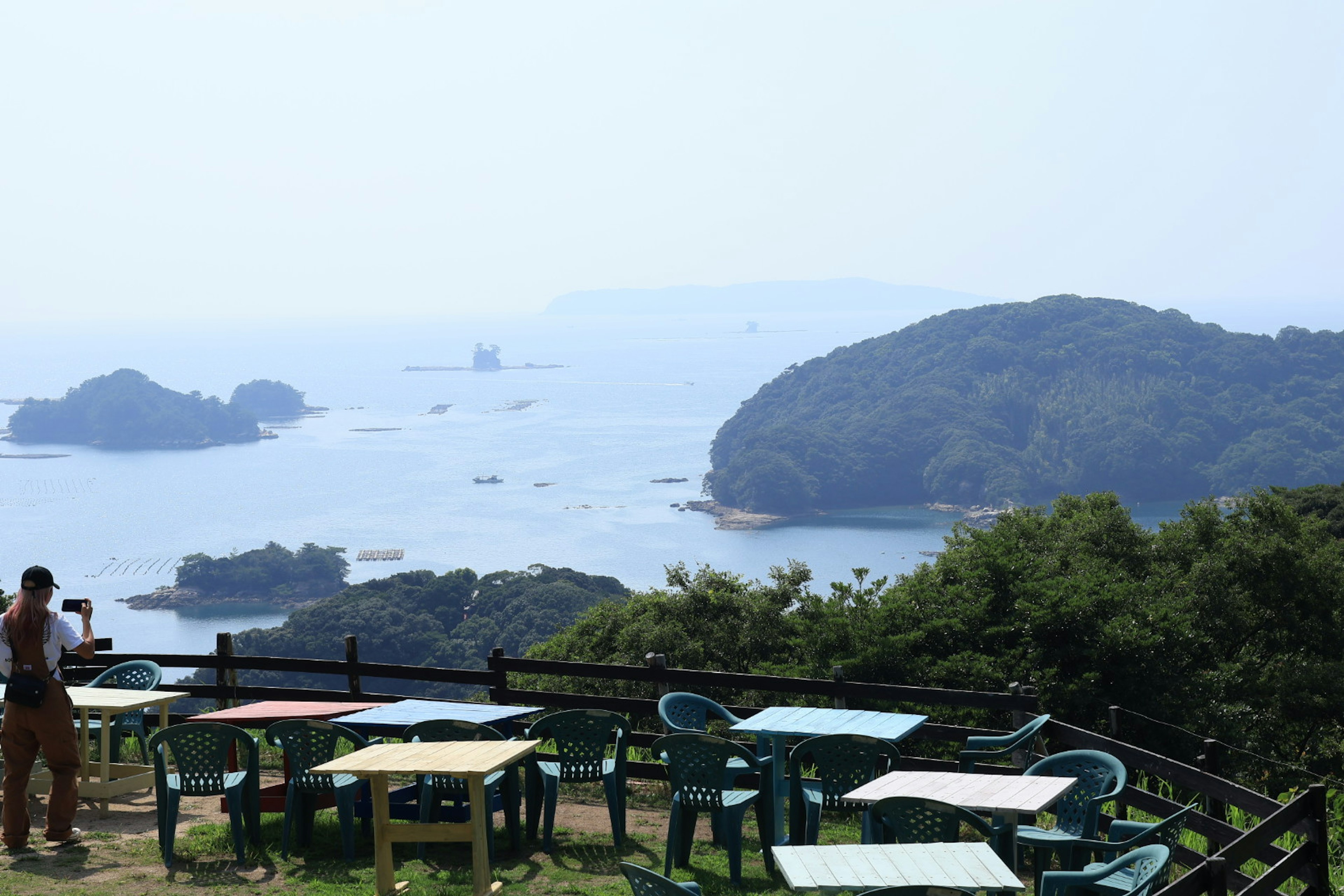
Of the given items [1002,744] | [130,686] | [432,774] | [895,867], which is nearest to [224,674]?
[130,686]

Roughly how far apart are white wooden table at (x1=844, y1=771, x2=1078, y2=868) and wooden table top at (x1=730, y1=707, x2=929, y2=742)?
2.05 feet

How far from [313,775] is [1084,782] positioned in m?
4.32

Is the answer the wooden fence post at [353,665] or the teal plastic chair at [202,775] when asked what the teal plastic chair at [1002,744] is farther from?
the wooden fence post at [353,665]

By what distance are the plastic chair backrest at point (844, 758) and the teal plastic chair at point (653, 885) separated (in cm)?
234

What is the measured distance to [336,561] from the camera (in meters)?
136

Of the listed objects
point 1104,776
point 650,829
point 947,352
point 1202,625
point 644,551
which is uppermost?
point 947,352

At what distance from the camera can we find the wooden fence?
4.87m

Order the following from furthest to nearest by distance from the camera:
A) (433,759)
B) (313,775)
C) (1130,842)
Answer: (313,775) → (433,759) → (1130,842)

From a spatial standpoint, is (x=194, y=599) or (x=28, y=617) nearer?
(x=28, y=617)

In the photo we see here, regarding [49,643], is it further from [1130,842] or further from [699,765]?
[1130,842]

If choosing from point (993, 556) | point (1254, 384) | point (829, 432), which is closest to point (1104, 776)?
point (993, 556)

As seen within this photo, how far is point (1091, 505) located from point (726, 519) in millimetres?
143596

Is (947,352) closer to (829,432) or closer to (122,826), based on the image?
(829,432)

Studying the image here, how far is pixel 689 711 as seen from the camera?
309 inches
